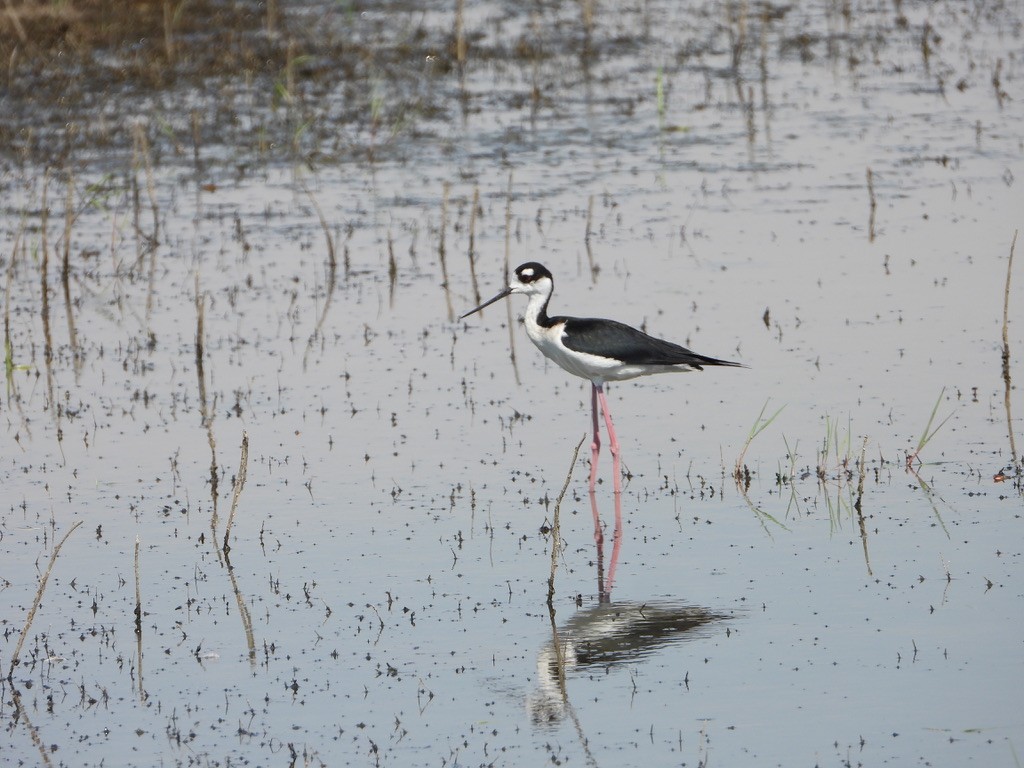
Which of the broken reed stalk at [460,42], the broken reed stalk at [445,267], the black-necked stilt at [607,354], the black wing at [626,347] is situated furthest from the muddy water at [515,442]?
the broken reed stalk at [460,42]

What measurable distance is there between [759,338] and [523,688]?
6378mm

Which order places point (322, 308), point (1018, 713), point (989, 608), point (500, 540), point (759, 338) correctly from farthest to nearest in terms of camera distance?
point (322, 308) < point (759, 338) < point (500, 540) < point (989, 608) < point (1018, 713)

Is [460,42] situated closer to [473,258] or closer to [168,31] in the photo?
[168,31]

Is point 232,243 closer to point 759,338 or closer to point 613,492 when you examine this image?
point 759,338

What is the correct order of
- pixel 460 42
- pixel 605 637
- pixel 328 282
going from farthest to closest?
pixel 460 42, pixel 328 282, pixel 605 637

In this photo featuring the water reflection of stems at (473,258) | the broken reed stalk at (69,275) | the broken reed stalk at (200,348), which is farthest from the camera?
the water reflection of stems at (473,258)

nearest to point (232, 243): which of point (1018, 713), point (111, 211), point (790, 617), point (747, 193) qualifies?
point (111, 211)

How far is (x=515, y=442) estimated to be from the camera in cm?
1112

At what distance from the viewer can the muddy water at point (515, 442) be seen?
722 centimetres

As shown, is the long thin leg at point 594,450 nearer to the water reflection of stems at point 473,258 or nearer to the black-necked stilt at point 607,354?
the black-necked stilt at point 607,354

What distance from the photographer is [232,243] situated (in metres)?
16.8

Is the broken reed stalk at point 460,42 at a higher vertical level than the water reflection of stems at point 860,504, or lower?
higher

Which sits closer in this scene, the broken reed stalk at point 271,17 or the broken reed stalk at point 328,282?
the broken reed stalk at point 328,282

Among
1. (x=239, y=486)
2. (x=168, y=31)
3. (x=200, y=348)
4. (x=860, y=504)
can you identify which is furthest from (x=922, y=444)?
(x=168, y=31)
